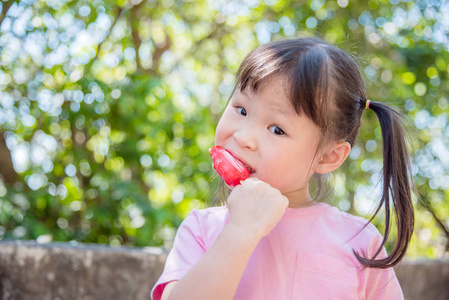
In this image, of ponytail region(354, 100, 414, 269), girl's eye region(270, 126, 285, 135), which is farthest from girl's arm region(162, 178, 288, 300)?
ponytail region(354, 100, 414, 269)

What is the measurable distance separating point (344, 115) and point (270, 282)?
1.52 feet

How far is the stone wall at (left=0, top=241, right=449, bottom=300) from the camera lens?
184cm

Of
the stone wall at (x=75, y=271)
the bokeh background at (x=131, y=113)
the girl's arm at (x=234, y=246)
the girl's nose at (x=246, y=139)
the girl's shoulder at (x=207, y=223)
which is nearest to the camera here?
the girl's arm at (x=234, y=246)

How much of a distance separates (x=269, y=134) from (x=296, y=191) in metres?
0.24

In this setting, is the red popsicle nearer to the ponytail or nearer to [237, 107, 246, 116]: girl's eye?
[237, 107, 246, 116]: girl's eye

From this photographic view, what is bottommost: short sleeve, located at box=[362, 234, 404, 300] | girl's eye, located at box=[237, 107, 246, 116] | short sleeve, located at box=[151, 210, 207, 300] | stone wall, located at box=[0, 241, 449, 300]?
stone wall, located at box=[0, 241, 449, 300]

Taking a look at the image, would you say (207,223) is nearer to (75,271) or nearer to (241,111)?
(241,111)

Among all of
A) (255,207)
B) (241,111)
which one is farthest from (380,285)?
(241,111)

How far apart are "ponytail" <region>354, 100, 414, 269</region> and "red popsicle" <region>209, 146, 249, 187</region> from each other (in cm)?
39

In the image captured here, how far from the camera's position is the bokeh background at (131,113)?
257cm

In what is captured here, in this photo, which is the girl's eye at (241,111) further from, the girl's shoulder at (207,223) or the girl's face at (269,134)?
the girl's shoulder at (207,223)

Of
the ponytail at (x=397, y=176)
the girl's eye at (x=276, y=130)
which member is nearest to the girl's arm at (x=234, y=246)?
the girl's eye at (x=276, y=130)

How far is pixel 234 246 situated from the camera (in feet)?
3.41

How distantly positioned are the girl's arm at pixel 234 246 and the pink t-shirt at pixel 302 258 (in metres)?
0.14
